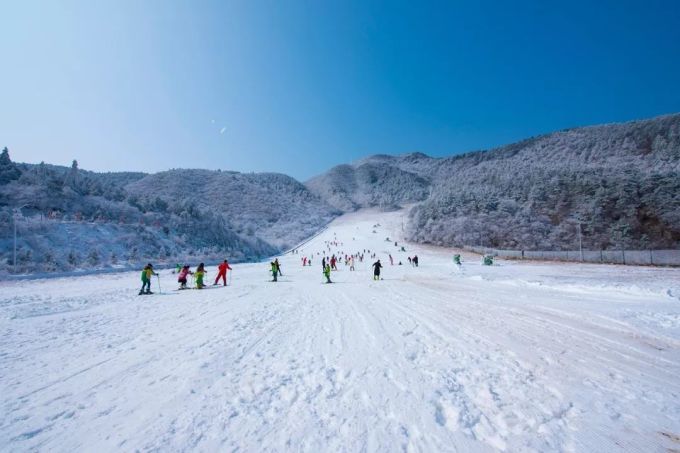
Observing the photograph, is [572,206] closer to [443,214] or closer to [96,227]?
[443,214]

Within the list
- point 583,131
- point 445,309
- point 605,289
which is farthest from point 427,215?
point 583,131

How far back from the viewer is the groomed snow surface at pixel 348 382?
3.15 meters

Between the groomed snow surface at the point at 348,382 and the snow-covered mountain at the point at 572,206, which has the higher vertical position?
the snow-covered mountain at the point at 572,206

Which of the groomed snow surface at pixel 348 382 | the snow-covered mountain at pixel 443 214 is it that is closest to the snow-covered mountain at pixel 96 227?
the snow-covered mountain at pixel 443 214

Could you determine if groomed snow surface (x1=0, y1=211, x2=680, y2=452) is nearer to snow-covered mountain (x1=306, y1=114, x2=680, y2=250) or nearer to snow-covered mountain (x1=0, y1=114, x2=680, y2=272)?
snow-covered mountain (x1=0, y1=114, x2=680, y2=272)

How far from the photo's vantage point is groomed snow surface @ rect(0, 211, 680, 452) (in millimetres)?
3152

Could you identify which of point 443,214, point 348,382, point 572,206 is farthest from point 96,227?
point 572,206

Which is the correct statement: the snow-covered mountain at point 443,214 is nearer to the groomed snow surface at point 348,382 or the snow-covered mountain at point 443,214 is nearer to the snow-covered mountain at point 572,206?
the snow-covered mountain at point 572,206

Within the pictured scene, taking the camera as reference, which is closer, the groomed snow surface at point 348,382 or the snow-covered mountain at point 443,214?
the groomed snow surface at point 348,382

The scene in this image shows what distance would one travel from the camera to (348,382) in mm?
4473

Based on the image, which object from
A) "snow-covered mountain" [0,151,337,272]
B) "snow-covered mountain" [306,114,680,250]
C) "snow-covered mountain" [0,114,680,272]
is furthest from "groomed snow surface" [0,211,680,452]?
"snow-covered mountain" [306,114,680,250]

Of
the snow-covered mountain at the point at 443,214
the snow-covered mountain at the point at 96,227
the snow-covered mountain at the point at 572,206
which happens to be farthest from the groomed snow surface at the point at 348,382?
the snow-covered mountain at the point at 572,206

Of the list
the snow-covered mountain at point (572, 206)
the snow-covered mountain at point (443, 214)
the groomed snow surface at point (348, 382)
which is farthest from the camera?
the snow-covered mountain at point (572, 206)

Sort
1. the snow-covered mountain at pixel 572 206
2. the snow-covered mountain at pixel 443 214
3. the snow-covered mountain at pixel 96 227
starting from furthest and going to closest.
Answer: the snow-covered mountain at pixel 572 206, the snow-covered mountain at pixel 443 214, the snow-covered mountain at pixel 96 227
